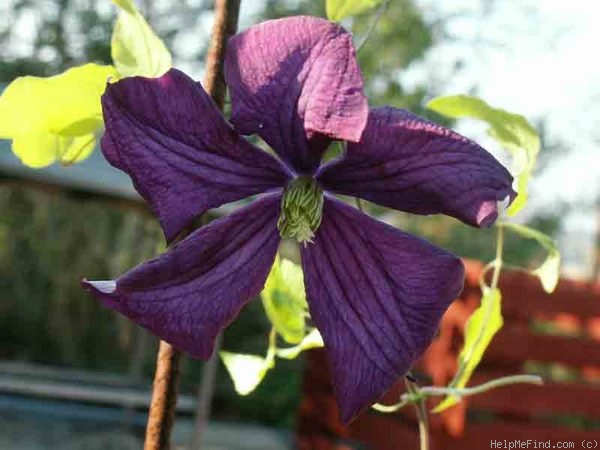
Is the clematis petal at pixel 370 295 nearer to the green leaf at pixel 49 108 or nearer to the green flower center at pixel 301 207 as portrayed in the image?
the green flower center at pixel 301 207

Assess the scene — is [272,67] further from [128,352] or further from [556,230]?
[556,230]

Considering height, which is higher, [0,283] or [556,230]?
[556,230]

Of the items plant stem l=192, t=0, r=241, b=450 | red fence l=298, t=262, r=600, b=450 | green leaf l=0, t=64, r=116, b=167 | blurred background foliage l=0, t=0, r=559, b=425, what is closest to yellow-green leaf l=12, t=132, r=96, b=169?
green leaf l=0, t=64, r=116, b=167

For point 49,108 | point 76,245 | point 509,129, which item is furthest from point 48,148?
point 76,245

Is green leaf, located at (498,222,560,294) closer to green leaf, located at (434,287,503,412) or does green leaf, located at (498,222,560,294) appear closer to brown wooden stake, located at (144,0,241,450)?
green leaf, located at (434,287,503,412)

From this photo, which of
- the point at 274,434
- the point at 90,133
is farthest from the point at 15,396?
the point at 90,133
